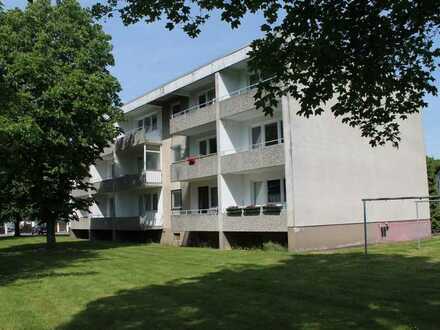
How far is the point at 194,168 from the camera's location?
30172 millimetres

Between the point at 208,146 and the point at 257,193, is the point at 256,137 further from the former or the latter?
the point at 208,146

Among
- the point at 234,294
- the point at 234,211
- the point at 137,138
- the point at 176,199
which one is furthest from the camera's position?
the point at 137,138

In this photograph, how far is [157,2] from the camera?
25.7 feet

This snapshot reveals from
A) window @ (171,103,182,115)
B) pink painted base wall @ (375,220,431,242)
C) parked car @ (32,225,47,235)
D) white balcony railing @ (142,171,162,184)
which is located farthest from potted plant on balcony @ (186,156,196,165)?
parked car @ (32,225,47,235)

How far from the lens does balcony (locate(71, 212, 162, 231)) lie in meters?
35.9

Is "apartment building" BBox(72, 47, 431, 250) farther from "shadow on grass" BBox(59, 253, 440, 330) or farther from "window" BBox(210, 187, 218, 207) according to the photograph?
"shadow on grass" BBox(59, 253, 440, 330)

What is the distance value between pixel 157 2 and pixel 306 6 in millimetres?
2213

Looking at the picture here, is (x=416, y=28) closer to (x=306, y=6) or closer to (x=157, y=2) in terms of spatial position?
(x=306, y=6)

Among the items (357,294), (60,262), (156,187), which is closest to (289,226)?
(60,262)

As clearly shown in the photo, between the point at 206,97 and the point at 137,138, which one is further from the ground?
the point at 206,97

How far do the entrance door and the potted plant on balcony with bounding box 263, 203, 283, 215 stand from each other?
7530 mm

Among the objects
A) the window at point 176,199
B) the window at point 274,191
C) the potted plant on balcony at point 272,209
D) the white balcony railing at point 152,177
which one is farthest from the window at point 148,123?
the potted plant on balcony at point 272,209

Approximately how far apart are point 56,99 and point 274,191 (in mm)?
11899

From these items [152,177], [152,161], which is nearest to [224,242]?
[152,177]
